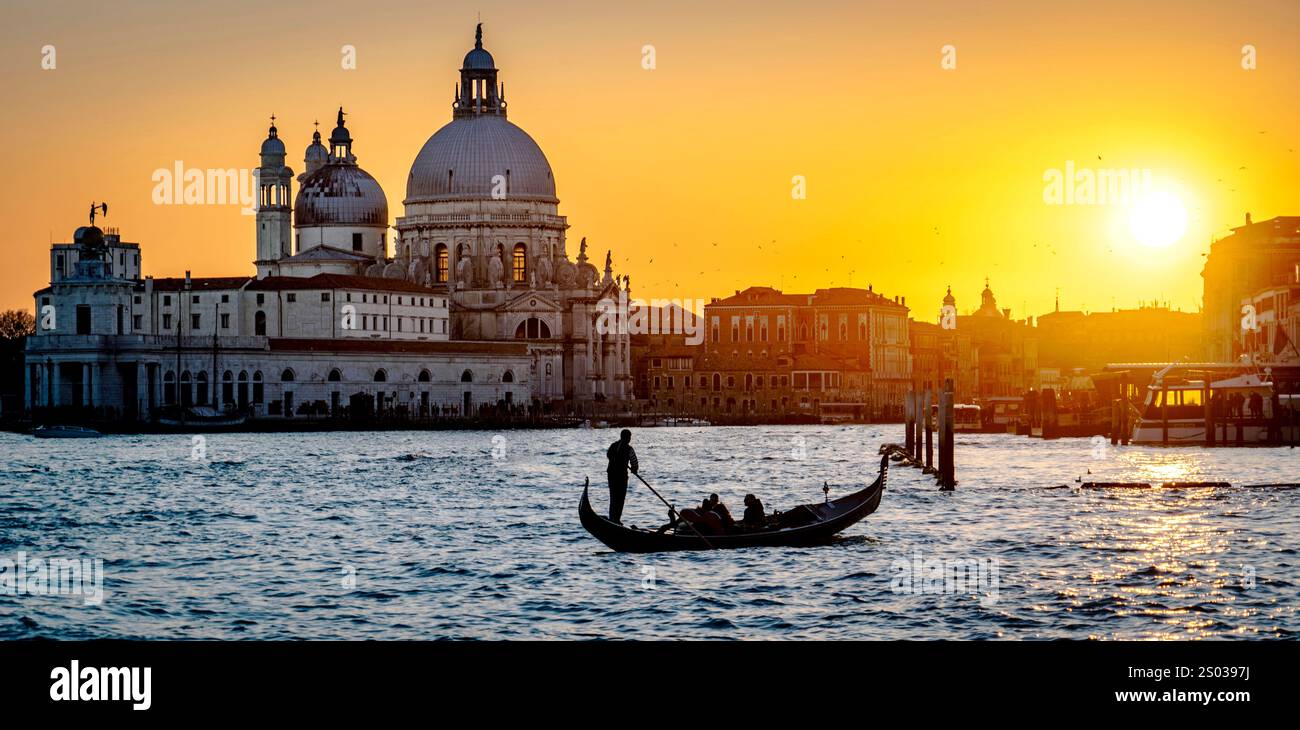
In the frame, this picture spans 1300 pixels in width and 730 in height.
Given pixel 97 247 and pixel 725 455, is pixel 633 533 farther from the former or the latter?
pixel 97 247

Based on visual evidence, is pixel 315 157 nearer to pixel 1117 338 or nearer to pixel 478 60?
pixel 478 60

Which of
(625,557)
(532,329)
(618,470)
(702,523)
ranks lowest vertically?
(625,557)

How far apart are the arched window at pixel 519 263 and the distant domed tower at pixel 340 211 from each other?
8251 millimetres

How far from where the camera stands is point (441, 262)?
11156 centimetres

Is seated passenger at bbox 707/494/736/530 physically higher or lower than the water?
higher

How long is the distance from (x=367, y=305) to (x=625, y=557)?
75729 mm

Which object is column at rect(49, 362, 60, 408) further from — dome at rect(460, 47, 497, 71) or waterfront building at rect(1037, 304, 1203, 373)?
waterfront building at rect(1037, 304, 1203, 373)

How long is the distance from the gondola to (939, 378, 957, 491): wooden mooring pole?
10.6 m

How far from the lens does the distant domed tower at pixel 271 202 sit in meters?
114

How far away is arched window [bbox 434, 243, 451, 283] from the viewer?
11119 cm

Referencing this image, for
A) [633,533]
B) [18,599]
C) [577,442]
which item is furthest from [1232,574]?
[577,442]

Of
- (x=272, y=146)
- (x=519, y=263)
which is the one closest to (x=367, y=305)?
(x=519, y=263)

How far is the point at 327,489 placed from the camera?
40406mm

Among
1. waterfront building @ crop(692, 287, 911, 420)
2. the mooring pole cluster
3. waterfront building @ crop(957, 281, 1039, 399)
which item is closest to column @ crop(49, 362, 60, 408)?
waterfront building @ crop(692, 287, 911, 420)
